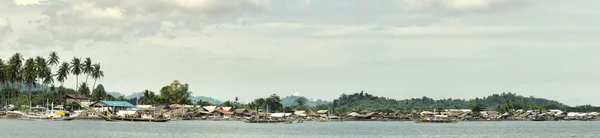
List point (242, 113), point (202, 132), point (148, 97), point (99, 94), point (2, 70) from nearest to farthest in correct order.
→ point (202, 132) < point (2, 70) < point (99, 94) < point (242, 113) < point (148, 97)

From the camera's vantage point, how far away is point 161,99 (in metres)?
145

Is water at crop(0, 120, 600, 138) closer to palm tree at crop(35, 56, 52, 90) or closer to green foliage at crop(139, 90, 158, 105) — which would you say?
palm tree at crop(35, 56, 52, 90)

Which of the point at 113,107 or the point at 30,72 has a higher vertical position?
the point at 30,72

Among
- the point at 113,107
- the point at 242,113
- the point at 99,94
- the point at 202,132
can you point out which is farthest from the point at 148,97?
the point at 202,132

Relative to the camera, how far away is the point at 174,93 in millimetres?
145375

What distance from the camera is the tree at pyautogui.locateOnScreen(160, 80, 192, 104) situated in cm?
14512

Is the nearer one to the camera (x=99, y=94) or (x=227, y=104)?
(x=99, y=94)

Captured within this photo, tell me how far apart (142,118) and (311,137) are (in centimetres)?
4376

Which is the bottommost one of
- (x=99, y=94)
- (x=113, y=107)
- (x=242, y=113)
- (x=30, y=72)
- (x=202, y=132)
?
(x=202, y=132)

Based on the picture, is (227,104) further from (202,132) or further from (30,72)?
(202,132)

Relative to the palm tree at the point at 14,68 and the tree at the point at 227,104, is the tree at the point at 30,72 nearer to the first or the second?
the palm tree at the point at 14,68

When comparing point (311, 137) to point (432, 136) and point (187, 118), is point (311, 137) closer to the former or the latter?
point (432, 136)

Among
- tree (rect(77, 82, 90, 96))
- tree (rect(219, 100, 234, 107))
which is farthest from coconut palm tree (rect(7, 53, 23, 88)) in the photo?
tree (rect(219, 100, 234, 107))

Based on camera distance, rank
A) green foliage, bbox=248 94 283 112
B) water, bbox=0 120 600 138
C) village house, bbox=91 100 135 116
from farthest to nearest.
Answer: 1. green foliage, bbox=248 94 283 112
2. village house, bbox=91 100 135 116
3. water, bbox=0 120 600 138
